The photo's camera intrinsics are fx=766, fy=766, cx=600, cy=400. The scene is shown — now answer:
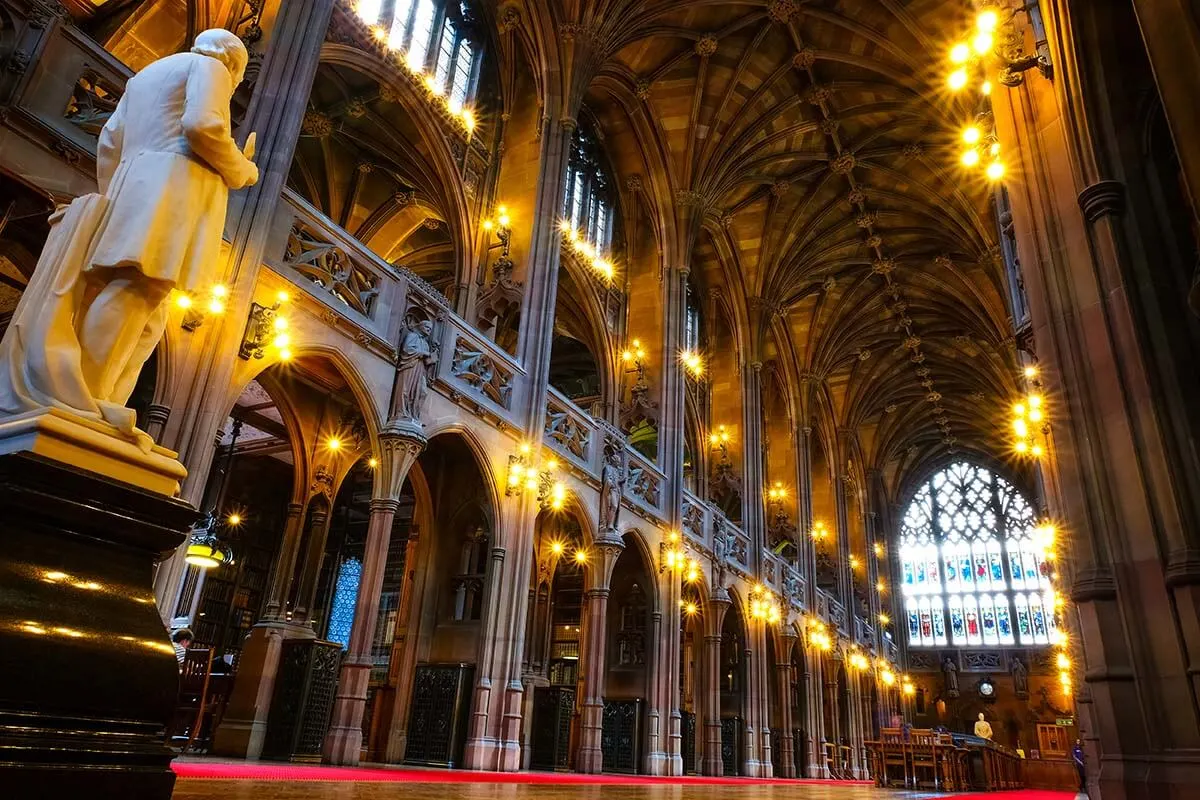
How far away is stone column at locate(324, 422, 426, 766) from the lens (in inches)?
311

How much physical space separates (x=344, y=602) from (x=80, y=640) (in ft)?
53.6

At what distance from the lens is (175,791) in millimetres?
3557

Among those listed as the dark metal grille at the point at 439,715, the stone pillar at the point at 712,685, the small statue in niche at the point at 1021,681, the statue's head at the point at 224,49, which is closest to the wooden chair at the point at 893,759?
the stone pillar at the point at 712,685

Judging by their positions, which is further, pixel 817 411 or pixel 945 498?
pixel 945 498

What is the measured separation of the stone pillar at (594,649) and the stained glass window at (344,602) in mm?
6810

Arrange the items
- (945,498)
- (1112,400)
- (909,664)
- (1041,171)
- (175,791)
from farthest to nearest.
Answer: (945,498) → (909,664) → (1041,171) → (1112,400) → (175,791)

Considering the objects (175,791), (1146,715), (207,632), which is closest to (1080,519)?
(1146,715)

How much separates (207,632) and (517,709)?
870cm

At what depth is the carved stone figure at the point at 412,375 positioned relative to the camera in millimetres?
9023

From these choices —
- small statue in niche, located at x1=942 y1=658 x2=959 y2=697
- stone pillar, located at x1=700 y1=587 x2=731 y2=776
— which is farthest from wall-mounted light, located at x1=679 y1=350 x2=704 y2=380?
small statue in niche, located at x1=942 y1=658 x2=959 y2=697

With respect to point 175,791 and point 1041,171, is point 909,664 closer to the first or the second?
point 1041,171

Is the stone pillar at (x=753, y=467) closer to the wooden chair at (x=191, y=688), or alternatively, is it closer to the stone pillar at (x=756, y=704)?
the stone pillar at (x=756, y=704)

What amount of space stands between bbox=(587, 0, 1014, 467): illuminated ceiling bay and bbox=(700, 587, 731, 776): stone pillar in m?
7.81

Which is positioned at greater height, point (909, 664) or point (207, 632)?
point (909, 664)
